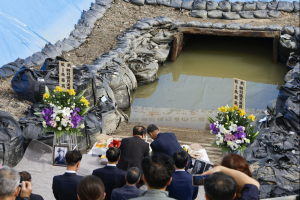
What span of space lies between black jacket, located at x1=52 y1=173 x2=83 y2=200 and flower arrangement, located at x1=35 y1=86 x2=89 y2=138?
119 cm

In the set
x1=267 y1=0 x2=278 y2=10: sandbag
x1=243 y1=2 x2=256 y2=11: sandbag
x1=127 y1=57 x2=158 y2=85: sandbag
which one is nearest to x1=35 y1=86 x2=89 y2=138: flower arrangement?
x1=127 y1=57 x2=158 y2=85: sandbag

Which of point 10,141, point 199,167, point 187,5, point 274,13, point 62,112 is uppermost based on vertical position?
point 187,5

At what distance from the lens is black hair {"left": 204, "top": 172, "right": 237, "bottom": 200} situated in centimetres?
208

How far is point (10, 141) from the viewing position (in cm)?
452

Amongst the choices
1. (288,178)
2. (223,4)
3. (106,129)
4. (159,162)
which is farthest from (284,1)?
(159,162)

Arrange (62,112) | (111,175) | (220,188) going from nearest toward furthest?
(220,188) < (111,175) < (62,112)

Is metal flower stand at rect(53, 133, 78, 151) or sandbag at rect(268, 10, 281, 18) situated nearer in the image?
metal flower stand at rect(53, 133, 78, 151)

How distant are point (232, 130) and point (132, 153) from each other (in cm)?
120


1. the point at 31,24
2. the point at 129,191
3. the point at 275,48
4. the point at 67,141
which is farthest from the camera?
the point at 275,48

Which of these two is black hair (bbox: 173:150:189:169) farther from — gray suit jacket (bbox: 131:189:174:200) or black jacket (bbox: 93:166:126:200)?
gray suit jacket (bbox: 131:189:174:200)

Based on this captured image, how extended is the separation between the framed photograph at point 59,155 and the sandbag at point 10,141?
521 mm

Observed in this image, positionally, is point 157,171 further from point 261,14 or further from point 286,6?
point 286,6

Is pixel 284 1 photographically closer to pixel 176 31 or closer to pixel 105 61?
pixel 176 31

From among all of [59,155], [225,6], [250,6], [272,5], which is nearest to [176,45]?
[225,6]
